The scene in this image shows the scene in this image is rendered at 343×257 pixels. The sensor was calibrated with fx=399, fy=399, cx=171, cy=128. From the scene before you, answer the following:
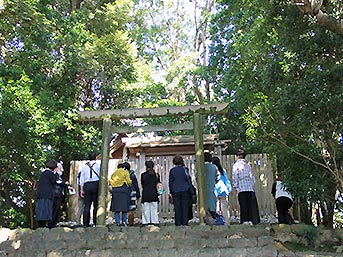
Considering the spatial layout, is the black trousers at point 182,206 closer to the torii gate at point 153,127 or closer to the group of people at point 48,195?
the torii gate at point 153,127

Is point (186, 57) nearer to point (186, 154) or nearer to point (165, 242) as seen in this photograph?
point (186, 154)

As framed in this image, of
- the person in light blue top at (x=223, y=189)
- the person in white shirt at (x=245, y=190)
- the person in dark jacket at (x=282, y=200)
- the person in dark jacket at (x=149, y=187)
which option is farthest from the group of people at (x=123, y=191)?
the person in dark jacket at (x=282, y=200)

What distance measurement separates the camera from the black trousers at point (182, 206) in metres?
7.40

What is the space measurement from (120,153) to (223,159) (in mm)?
6112

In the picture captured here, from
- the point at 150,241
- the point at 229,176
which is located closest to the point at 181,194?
the point at 150,241

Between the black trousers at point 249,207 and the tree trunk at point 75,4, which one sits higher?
the tree trunk at point 75,4

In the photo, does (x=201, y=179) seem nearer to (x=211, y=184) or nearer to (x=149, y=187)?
(x=211, y=184)

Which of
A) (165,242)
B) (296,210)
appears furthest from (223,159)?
(165,242)

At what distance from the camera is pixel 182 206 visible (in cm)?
745

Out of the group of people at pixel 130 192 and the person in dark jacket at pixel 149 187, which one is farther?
the person in dark jacket at pixel 149 187

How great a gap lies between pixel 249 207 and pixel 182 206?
147 cm

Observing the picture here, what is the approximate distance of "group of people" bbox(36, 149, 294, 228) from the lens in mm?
7391

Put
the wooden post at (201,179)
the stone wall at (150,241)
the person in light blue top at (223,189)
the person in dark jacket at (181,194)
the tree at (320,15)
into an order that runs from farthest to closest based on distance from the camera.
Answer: the person in light blue top at (223,189)
the wooden post at (201,179)
the tree at (320,15)
the person in dark jacket at (181,194)
the stone wall at (150,241)

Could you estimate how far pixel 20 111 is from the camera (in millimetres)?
10695
